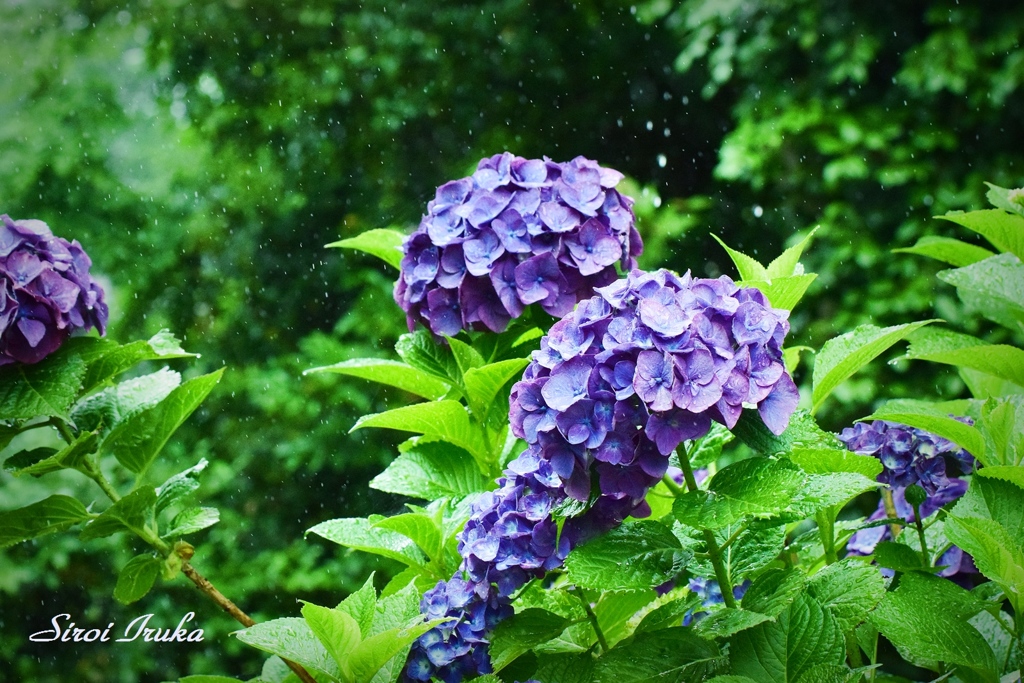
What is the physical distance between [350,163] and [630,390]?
2.67 meters

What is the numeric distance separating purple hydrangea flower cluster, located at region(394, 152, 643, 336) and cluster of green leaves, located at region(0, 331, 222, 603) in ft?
0.65

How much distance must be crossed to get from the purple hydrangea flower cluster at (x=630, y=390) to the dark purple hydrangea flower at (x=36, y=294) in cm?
42

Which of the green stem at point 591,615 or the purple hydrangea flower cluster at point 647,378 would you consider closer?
the purple hydrangea flower cluster at point 647,378

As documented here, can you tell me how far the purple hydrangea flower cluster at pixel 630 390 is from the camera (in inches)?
21.9

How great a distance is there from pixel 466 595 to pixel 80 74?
2.99 metres

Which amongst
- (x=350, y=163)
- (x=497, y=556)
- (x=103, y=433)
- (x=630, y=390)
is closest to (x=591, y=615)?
(x=497, y=556)

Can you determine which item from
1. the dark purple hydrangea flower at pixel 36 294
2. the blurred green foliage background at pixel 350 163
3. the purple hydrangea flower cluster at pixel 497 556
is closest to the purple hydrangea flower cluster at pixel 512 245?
the purple hydrangea flower cluster at pixel 497 556

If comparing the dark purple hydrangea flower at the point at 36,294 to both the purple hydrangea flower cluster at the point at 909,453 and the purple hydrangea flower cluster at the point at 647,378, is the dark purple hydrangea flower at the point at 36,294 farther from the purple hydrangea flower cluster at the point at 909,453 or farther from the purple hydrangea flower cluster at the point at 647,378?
the purple hydrangea flower cluster at the point at 909,453

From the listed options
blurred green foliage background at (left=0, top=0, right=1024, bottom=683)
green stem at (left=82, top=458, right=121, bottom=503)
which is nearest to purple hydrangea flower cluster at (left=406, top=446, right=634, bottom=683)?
green stem at (left=82, top=458, right=121, bottom=503)

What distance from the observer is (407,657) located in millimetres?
666

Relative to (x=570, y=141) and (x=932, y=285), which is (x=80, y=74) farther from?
(x=932, y=285)

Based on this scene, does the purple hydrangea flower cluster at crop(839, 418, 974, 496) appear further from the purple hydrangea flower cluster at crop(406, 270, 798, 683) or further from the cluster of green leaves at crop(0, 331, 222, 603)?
the cluster of green leaves at crop(0, 331, 222, 603)

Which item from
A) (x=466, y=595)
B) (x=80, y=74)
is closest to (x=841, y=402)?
(x=466, y=595)

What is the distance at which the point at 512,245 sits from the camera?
2.48ft
